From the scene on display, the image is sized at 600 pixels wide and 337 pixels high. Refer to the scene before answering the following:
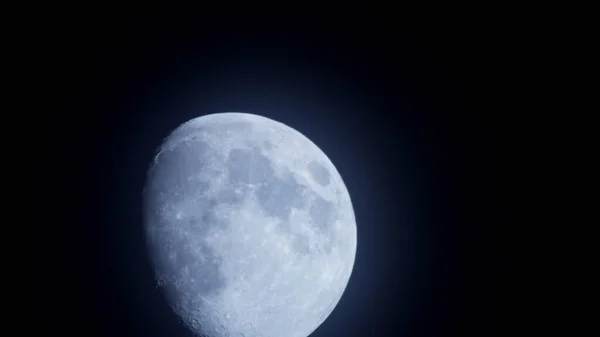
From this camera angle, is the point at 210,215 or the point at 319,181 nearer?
the point at 210,215

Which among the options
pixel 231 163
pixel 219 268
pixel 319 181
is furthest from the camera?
pixel 319 181

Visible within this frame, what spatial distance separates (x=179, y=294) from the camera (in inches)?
133

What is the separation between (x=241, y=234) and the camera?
324 cm

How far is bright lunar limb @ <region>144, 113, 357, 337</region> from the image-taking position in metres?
3.27

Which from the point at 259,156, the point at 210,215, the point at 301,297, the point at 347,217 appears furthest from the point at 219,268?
the point at 347,217

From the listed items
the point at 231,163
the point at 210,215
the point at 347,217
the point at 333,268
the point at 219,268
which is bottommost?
the point at 219,268

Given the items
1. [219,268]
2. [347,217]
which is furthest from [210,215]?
[347,217]

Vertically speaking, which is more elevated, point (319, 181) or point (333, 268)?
point (319, 181)

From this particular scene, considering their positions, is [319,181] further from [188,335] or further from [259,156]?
[188,335]

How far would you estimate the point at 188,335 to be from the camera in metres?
3.60

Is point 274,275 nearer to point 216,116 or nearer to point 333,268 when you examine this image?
→ point 333,268

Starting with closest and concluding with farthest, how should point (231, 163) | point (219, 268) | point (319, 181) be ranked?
point (219, 268) < point (231, 163) < point (319, 181)

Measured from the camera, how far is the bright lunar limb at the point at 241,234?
129 inches

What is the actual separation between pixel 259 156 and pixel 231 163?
0.82 feet
